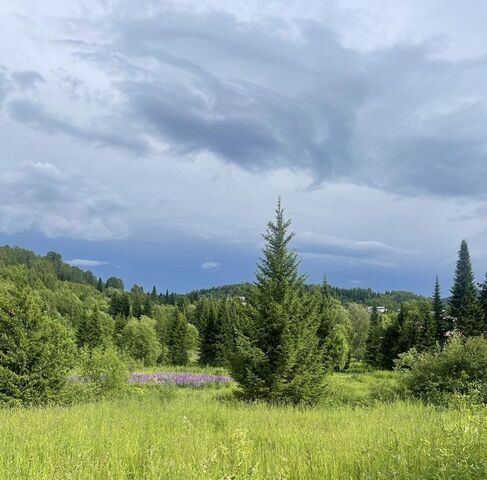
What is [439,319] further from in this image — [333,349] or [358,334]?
[358,334]

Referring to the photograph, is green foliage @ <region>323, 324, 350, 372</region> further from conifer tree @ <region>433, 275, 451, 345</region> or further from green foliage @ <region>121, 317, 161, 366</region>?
green foliage @ <region>121, 317, 161, 366</region>

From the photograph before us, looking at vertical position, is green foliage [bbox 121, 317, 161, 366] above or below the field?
below

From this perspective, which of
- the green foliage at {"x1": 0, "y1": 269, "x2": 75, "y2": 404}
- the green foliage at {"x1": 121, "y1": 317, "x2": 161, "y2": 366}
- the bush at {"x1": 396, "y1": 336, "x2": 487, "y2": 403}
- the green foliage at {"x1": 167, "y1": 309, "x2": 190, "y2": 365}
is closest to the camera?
the green foliage at {"x1": 0, "y1": 269, "x2": 75, "y2": 404}

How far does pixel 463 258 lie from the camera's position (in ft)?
206

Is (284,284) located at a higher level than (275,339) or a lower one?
higher

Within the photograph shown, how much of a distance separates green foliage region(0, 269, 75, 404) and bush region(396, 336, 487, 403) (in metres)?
11.7

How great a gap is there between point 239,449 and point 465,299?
6044 cm

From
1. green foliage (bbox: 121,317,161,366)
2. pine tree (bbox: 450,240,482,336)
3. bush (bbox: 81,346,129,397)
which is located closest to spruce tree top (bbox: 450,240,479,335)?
pine tree (bbox: 450,240,482,336)

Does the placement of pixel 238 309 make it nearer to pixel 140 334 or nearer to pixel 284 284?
pixel 284 284

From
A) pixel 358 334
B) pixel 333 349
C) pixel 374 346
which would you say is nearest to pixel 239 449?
pixel 333 349

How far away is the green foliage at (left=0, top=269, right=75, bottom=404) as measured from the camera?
47.9 ft

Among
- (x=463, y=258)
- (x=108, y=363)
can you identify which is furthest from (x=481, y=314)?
(x=108, y=363)

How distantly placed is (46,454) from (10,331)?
11.4 m

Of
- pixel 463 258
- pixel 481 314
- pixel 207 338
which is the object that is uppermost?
pixel 463 258
